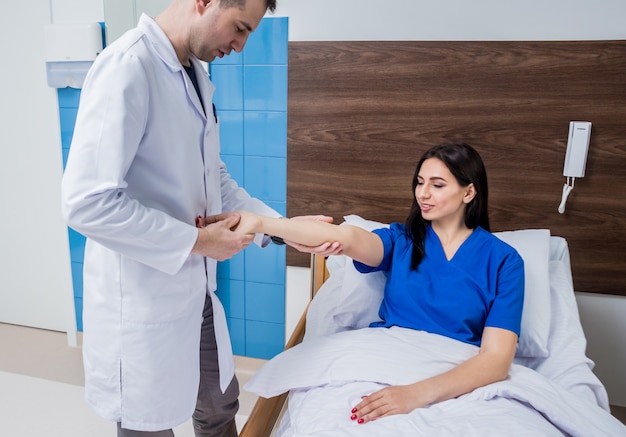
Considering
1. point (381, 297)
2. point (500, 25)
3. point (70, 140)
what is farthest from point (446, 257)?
point (70, 140)

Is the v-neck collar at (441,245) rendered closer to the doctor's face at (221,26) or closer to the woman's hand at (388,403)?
the woman's hand at (388,403)

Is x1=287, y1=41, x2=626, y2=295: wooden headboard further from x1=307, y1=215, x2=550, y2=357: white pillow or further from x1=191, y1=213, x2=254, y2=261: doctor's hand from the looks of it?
x1=191, y1=213, x2=254, y2=261: doctor's hand

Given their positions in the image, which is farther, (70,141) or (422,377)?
(70,141)

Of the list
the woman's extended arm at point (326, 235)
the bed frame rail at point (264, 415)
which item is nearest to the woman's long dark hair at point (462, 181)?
the woman's extended arm at point (326, 235)

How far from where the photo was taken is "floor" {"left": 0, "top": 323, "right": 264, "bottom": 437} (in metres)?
1.96

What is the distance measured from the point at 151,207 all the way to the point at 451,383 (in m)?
0.82

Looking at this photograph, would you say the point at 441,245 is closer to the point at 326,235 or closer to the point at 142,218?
the point at 326,235

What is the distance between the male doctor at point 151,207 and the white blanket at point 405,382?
0.84 ft

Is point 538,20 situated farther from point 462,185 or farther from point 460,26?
point 462,185

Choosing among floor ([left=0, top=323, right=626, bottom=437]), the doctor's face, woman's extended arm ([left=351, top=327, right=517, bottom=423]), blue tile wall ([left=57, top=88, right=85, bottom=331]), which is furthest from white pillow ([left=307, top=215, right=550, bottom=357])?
blue tile wall ([left=57, top=88, right=85, bottom=331])

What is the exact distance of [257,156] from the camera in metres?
2.12

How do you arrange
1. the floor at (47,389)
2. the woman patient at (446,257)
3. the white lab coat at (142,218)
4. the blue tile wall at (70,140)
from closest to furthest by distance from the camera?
the white lab coat at (142,218), the woman patient at (446,257), the floor at (47,389), the blue tile wall at (70,140)

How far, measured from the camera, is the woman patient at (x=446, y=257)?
1.31 metres

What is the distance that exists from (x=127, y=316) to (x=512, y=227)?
4.81ft
